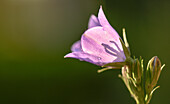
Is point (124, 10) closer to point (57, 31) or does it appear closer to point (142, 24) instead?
point (142, 24)

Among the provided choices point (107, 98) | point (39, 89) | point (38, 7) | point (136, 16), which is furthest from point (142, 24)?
point (38, 7)

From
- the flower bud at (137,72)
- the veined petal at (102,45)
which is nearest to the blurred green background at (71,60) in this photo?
the veined petal at (102,45)

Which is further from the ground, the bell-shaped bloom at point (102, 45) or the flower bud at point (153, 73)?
the bell-shaped bloom at point (102, 45)

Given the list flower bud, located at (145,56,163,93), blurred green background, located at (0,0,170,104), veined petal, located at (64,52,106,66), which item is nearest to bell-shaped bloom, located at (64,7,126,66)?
veined petal, located at (64,52,106,66)

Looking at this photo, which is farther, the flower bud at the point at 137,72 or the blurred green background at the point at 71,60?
the blurred green background at the point at 71,60

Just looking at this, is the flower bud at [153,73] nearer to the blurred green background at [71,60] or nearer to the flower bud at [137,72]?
the flower bud at [137,72]

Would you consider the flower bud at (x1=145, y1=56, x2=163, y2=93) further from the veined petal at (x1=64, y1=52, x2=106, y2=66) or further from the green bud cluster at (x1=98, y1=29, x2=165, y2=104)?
the veined petal at (x1=64, y1=52, x2=106, y2=66)
